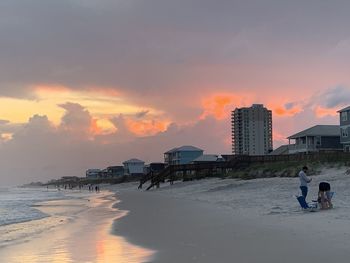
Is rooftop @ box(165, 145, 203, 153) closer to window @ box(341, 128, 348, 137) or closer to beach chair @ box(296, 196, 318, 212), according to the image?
window @ box(341, 128, 348, 137)

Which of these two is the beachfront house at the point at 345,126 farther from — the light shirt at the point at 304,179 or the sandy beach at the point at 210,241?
the light shirt at the point at 304,179

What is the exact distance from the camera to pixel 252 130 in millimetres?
176625

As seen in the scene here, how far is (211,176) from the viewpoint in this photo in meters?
65.2

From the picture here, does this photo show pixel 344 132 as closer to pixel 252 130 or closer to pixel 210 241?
pixel 210 241

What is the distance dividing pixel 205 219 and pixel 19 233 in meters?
7.76

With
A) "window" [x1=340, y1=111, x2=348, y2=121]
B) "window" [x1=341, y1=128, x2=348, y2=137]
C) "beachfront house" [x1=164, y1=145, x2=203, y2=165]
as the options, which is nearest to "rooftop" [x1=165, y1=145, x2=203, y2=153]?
"beachfront house" [x1=164, y1=145, x2=203, y2=165]

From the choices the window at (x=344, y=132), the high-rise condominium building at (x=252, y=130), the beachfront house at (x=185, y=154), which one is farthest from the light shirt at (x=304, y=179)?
the high-rise condominium building at (x=252, y=130)

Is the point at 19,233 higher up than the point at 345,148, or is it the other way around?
the point at 345,148

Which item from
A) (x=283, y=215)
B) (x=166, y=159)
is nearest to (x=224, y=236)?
(x=283, y=215)

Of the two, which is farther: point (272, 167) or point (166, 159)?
point (166, 159)

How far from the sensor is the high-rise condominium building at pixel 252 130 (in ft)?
578

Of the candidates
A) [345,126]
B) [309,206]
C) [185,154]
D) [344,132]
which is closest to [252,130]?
[185,154]

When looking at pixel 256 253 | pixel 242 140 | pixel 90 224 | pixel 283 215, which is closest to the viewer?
pixel 256 253

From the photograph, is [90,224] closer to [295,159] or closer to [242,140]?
[295,159]
